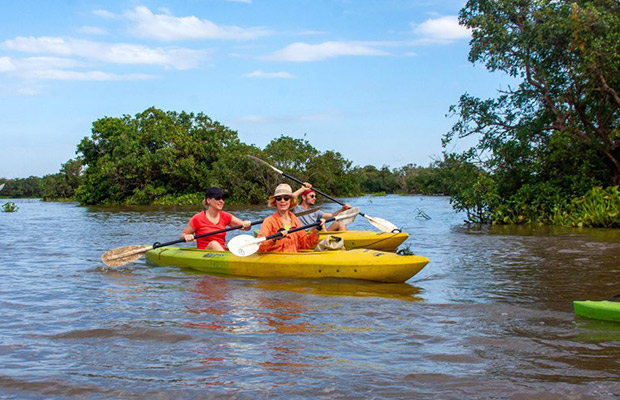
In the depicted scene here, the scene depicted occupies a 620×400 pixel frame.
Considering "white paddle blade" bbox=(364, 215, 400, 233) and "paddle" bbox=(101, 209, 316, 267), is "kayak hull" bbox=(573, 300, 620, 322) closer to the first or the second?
"paddle" bbox=(101, 209, 316, 267)

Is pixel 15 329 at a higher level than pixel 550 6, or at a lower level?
lower

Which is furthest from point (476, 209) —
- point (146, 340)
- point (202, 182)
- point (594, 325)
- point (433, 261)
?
point (202, 182)

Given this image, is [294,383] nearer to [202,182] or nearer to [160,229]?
[160,229]

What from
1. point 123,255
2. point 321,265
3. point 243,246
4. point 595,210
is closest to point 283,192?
point 243,246

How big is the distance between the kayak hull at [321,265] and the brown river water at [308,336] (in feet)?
0.44

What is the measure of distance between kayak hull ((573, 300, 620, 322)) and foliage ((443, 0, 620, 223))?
33.2 feet

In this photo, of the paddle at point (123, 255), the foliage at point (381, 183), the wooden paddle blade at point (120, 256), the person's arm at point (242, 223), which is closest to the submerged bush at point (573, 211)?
the paddle at point (123, 255)

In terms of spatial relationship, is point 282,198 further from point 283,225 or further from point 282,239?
point 282,239

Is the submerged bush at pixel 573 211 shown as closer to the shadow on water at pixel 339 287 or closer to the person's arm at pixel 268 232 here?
the shadow on water at pixel 339 287

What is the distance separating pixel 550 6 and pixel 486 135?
12.4 feet

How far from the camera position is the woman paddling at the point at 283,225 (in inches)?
278

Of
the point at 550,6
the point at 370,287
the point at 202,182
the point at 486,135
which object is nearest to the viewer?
the point at 370,287

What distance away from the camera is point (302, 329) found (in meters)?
4.72

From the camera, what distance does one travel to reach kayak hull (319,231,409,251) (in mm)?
9344
